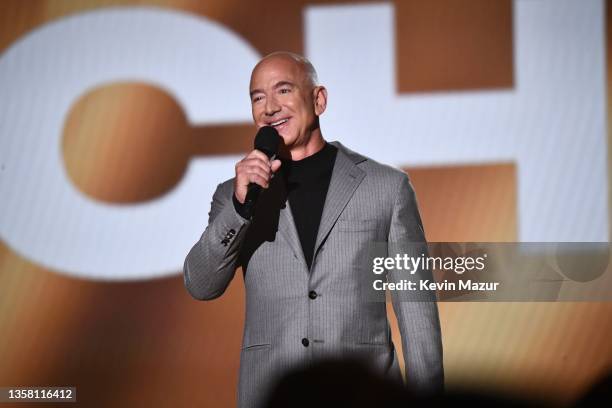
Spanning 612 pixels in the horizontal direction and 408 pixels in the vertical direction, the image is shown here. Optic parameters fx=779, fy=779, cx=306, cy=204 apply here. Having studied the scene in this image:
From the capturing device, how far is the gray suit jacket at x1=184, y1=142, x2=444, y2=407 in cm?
197

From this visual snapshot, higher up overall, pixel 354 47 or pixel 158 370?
pixel 354 47

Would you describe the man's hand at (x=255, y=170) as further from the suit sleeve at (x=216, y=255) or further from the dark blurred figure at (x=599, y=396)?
the dark blurred figure at (x=599, y=396)

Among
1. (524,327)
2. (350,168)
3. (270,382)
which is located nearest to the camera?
(270,382)

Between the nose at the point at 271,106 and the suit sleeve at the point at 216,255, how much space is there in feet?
0.85

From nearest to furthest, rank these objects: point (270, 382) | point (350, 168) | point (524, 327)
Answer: point (270, 382) < point (350, 168) < point (524, 327)

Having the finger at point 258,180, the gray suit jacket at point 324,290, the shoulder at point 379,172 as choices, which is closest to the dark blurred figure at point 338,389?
the finger at point 258,180

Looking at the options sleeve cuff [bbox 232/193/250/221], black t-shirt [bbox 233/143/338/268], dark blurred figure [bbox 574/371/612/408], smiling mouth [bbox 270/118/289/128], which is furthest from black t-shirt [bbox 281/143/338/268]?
dark blurred figure [bbox 574/371/612/408]

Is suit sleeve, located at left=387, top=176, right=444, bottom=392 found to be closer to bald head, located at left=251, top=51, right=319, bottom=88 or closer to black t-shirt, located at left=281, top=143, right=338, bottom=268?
black t-shirt, located at left=281, top=143, right=338, bottom=268

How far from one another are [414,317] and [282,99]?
2.24 ft

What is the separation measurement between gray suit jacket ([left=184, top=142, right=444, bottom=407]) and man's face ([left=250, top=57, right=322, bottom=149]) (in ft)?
0.58

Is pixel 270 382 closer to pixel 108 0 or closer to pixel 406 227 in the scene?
pixel 406 227

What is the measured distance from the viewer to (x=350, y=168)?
6.94 feet

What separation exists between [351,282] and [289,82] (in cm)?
58

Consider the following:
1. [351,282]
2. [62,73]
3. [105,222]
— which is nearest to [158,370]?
[105,222]
